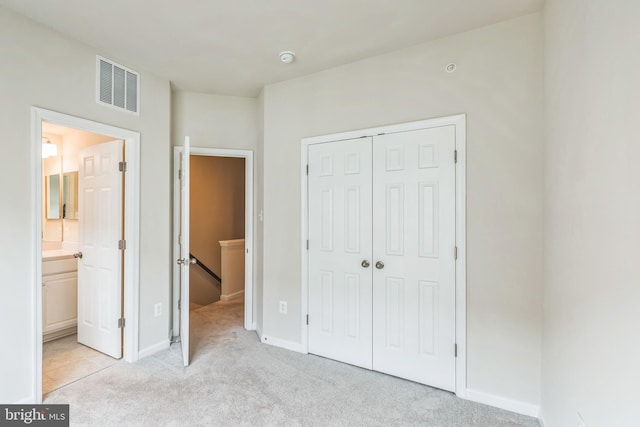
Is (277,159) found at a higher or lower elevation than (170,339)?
higher

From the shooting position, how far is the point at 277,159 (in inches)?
123

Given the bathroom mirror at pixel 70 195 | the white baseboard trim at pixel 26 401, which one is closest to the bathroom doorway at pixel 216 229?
the bathroom mirror at pixel 70 195

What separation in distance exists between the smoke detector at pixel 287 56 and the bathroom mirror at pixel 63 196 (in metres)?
2.91

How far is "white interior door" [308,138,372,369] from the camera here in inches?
104

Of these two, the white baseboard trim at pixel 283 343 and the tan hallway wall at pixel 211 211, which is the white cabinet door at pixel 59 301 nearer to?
the tan hallway wall at pixel 211 211

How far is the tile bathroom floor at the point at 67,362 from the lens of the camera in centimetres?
244

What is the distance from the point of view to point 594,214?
1.21 m

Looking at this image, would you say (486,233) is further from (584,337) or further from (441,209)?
(584,337)

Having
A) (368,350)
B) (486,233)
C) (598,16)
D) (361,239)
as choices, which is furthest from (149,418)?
(598,16)

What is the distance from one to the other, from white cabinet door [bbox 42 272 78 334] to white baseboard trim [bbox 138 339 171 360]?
118cm

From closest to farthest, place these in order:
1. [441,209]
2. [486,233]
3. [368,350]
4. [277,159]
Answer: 1. [486,233]
2. [441,209]
3. [368,350]
4. [277,159]

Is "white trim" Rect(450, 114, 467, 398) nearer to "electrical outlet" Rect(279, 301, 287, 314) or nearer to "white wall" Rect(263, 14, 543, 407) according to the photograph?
"white wall" Rect(263, 14, 543, 407)

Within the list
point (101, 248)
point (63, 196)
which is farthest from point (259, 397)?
point (63, 196)

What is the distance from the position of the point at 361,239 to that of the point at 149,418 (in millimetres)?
1982
